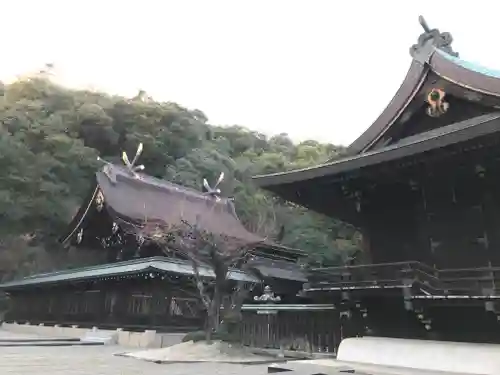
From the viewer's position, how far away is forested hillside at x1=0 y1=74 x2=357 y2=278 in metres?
32.3

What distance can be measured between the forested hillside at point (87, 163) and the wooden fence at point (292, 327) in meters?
9.37

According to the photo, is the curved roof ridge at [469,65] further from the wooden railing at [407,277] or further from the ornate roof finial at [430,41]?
the wooden railing at [407,277]

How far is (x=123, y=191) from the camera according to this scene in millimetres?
24766

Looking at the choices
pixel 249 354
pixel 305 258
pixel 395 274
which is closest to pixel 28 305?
pixel 305 258

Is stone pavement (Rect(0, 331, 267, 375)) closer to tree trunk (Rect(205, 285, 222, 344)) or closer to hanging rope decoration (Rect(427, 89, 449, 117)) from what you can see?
tree trunk (Rect(205, 285, 222, 344))

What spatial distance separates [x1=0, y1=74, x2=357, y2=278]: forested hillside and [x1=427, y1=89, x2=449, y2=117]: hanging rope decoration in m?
13.4

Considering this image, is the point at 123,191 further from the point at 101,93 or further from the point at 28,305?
the point at 101,93

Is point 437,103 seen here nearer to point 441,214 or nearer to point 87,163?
point 441,214

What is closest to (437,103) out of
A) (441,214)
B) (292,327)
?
(441,214)

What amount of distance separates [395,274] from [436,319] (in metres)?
1.20

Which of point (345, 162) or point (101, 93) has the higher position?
point (101, 93)

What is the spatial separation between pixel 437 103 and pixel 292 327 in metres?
7.18

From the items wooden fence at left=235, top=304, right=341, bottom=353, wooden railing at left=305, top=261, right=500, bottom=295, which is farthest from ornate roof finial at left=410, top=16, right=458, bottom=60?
wooden fence at left=235, top=304, right=341, bottom=353

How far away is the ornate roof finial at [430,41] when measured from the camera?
1095 centimetres
